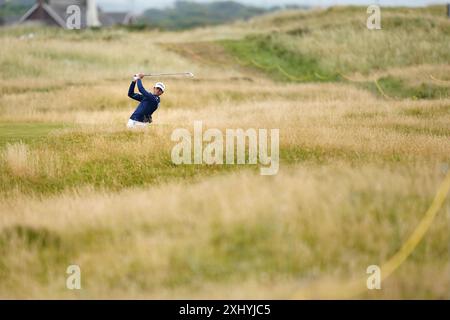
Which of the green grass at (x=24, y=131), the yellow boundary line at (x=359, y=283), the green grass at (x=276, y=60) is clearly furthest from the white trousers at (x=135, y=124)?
the green grass at (x=276, y=60)

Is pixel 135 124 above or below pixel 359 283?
above

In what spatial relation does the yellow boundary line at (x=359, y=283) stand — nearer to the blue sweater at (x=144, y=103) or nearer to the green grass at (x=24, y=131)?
the blue sweater at (x=144, y=103)

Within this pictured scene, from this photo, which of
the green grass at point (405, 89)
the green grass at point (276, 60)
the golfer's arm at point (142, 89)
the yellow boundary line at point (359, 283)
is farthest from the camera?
the green grass at point (276, 60)

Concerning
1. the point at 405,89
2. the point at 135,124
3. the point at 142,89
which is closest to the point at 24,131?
the point at 135,124

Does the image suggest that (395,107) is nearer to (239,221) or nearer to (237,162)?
(237,162)

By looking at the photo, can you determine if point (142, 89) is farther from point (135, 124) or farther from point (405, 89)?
point (405, 89)

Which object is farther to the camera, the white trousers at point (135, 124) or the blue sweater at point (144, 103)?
the white trousers at point (135, 124)

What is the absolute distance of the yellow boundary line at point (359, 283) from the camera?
34.9ft

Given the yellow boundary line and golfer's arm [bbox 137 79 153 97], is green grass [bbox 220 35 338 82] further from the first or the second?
the yellow boundary line

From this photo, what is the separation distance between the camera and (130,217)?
1340cm

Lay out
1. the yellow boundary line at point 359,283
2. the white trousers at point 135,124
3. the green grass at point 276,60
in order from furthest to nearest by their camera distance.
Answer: the green grass at point 276,60
the white trousers at point 135,124
the yellow boundary line at point 359,283

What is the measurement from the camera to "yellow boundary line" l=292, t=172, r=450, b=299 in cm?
1063

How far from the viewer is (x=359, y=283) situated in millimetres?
10820
